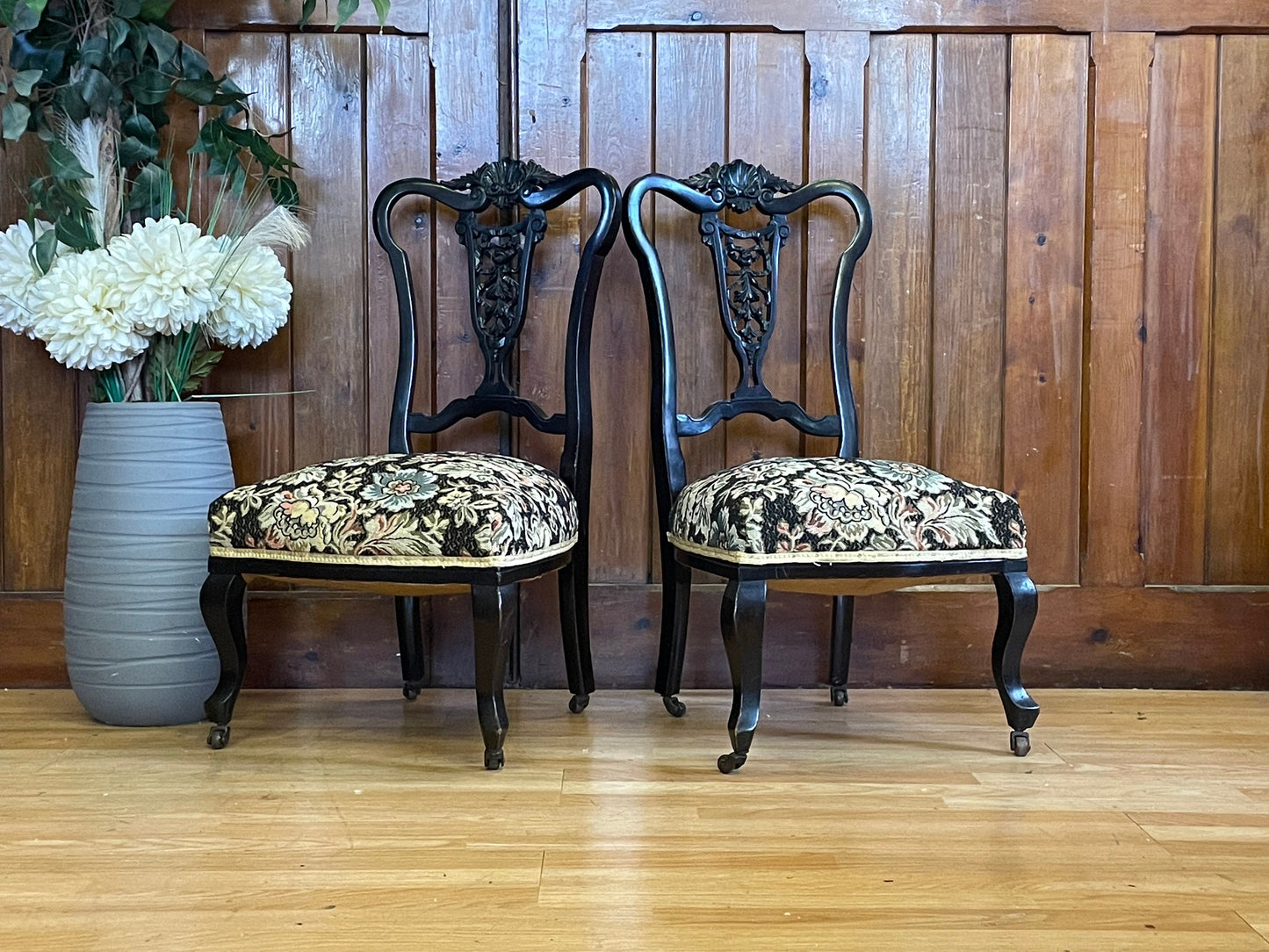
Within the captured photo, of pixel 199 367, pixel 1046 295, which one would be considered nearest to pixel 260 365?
pixel 199 367

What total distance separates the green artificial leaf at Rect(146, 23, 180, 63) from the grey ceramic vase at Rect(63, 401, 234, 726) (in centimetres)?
63

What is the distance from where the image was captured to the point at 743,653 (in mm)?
1657

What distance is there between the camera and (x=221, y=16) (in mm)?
2191

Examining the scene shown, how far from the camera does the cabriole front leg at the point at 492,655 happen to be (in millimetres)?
1617

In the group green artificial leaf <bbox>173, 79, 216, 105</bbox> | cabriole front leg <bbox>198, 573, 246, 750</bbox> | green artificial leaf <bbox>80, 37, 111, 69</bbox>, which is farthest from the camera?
green artificial leaf <bbox>173, 79, 216, 105</bbox>

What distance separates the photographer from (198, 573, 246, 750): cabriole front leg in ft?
5.80

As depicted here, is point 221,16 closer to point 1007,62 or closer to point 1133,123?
point 1007,62

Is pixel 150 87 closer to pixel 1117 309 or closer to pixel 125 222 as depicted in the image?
pixel 125 222

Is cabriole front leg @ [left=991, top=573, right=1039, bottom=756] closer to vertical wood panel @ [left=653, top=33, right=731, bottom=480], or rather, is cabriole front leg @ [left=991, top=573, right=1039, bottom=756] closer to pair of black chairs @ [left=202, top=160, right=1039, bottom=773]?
pair of black chairs @ [left=202, top=160, right=1039, bottom=773]

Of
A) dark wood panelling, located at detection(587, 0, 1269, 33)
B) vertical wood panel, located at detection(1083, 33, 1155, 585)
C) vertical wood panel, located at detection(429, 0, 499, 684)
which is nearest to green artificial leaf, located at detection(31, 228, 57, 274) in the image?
vertical wood panel, located at detection(429, 0, 499, 684)

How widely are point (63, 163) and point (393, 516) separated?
91 centimetres

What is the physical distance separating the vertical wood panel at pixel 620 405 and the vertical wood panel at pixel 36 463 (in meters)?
1.10

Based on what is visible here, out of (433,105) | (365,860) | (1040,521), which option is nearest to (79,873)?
(365,860)

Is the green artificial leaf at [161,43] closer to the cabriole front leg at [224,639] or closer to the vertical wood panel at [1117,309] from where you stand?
the cabriole front leg at [224,639]
